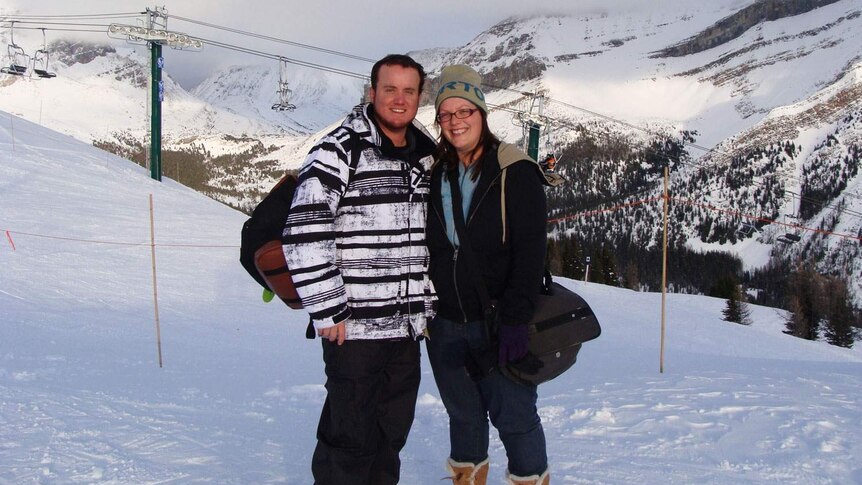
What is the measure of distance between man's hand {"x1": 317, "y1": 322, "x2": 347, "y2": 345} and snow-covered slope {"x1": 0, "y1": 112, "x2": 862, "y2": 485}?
1333 millimetres

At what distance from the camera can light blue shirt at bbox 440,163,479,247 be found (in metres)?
2.66

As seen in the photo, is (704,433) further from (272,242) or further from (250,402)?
(250,402)

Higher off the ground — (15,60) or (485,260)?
(15,60)

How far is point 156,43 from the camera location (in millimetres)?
23875

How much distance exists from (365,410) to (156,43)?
25299 mm

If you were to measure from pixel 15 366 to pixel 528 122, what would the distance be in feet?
56.3

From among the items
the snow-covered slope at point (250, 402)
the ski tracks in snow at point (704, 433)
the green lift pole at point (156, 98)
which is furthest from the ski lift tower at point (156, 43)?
the ski tracks in snow at point (704, 433)

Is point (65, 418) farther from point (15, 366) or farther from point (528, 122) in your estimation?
point (528, 122)

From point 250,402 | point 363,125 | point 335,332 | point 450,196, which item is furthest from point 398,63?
point 250,402

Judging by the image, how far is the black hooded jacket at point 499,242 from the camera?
2.57m

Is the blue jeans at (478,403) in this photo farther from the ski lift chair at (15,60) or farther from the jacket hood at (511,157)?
the ski lift chair at (15,60)

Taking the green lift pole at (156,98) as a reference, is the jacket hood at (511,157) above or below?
below

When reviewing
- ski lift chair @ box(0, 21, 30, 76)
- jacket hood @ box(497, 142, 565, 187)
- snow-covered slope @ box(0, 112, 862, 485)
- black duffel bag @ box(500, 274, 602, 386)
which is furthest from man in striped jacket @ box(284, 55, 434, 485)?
ski lift chair @ box(0, 21, 30, 76)

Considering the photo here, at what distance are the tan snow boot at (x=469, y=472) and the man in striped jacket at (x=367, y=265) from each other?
38 cm
